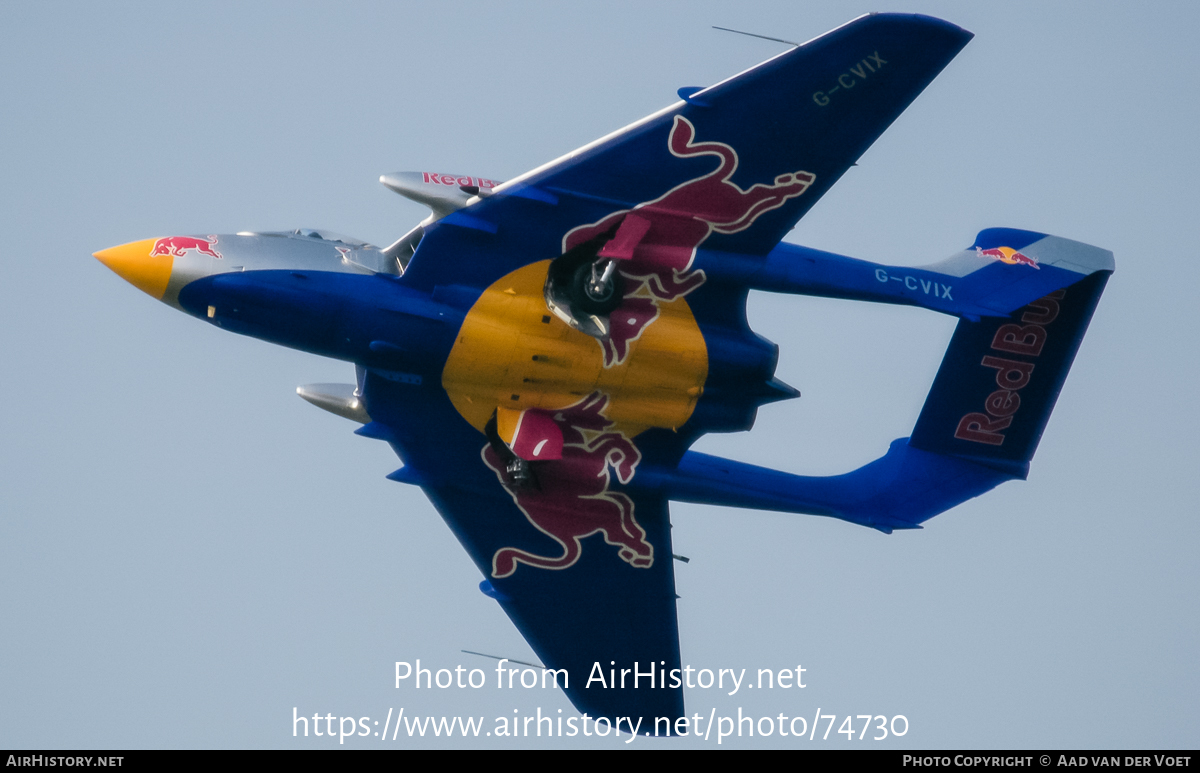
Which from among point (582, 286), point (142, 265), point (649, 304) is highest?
point (582, 286)

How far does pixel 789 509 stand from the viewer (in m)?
26.9

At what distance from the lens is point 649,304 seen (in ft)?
79.7

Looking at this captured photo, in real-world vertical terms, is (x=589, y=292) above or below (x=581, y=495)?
above

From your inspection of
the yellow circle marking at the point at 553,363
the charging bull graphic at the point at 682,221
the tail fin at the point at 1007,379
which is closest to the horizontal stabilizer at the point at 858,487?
the tail fin at the point at 1007,379

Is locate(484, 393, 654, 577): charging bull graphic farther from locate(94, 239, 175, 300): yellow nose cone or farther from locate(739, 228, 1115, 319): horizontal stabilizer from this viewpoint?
locate(94, 239, 175, 300): yellow nose cone

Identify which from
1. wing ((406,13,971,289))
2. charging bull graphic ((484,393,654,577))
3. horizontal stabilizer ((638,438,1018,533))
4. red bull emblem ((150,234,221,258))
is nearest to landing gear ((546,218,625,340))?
wing ((406,13,971,289))

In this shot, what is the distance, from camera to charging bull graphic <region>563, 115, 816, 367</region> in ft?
76.9

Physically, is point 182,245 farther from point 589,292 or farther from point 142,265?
point 589,292

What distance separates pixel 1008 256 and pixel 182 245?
1215 centimetres

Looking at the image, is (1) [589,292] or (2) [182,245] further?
(1) [589,292]

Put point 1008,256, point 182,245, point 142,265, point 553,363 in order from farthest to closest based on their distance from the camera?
point 1008,256
point 553,363
point 182,245
point 142,265

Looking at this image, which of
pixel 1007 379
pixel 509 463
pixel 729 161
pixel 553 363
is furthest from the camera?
pixel 509 463

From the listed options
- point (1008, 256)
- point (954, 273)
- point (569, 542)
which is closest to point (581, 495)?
point (569, 542)

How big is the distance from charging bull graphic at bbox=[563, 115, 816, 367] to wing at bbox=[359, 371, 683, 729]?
2.12 meters
